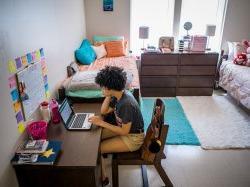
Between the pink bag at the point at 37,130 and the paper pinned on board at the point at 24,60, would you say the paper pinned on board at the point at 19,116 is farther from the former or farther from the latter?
the paper pinned on board at the point at 24,60

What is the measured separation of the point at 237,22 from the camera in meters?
3.87

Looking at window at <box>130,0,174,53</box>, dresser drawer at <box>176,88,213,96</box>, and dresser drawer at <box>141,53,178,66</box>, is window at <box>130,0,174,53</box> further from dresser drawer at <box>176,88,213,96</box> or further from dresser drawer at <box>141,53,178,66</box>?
dresser drawer at <box>176,88,213,96</box>

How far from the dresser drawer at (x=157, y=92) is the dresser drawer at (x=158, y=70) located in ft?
0.98

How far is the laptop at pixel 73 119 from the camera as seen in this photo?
1.67 metres

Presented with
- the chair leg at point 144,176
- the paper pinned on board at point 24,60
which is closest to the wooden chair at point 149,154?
the chair leg at point 144,176

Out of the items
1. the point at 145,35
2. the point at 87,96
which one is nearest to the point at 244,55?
the point at 145,35

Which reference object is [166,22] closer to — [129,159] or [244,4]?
[244,4]

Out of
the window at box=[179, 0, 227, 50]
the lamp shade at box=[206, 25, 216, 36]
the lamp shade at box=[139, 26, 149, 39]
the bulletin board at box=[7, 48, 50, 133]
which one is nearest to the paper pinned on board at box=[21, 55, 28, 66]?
the bulletin board at box=[7, 48, 50, 133]

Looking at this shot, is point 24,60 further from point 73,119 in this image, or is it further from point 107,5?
point 107,5

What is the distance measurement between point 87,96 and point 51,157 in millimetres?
900

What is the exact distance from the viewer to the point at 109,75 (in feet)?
5.24

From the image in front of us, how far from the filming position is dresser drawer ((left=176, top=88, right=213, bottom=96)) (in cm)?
375

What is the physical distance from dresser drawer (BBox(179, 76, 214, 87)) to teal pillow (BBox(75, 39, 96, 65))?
1.56 m

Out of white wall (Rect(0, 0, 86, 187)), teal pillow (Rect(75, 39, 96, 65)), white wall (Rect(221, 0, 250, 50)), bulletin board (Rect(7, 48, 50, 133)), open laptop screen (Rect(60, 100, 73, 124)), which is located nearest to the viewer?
white wall (Rect(0, 0, 86, 187))
